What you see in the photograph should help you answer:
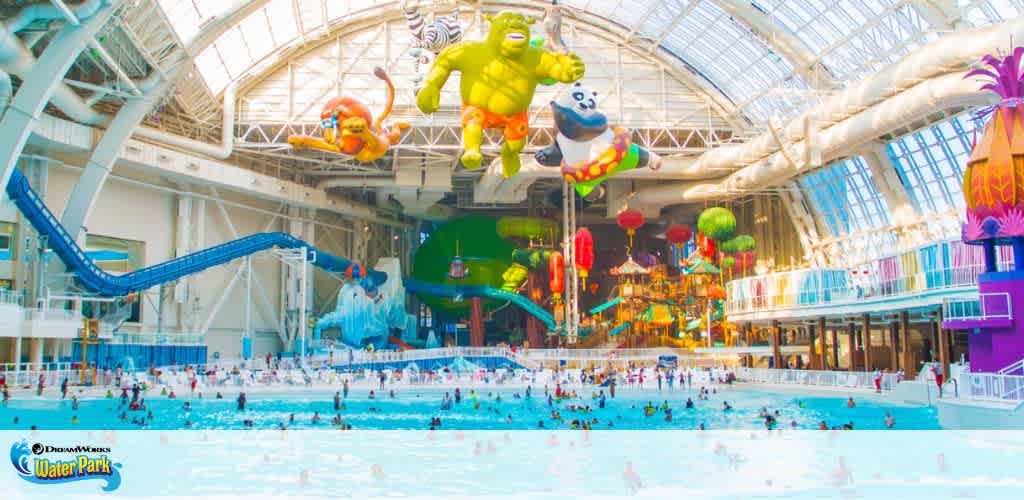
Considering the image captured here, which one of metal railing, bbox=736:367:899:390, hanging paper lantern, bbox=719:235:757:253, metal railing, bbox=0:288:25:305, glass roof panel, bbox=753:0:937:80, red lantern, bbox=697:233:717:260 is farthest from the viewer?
red lantern, bbox=697:233:717:260

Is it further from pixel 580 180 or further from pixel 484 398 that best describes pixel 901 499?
pixel 484 398

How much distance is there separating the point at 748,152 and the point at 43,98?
26.0m

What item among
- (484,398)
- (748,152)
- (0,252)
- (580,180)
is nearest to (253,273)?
(0,252)

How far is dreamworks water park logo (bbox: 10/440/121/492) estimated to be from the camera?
832cm

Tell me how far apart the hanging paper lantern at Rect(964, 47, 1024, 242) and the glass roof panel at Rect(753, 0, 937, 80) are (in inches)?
468

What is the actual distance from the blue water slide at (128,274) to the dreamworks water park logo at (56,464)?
21.5m

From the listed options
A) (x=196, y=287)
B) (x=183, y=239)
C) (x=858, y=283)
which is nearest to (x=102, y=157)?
(x=183, y=239)

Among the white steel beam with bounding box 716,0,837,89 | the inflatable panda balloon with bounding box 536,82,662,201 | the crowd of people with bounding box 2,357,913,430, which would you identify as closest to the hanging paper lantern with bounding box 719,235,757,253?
the crowd of people with bounding box 2,357,913,430

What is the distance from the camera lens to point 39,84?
74.8 ft

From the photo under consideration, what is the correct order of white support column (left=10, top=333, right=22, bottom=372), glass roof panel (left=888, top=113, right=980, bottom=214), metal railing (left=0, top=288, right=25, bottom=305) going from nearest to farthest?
white support column (left=10, top=333, right=22, bottom=372), metal railing (left=0, top=288, right=25, bottom=305), glass roof panel (left=888, top=113, right=980, bottom=214)

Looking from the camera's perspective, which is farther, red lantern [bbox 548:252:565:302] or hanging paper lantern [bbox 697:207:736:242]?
red lantern [bbox 548:252:565:302]

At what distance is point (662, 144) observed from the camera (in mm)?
43719

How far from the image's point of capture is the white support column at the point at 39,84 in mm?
22438

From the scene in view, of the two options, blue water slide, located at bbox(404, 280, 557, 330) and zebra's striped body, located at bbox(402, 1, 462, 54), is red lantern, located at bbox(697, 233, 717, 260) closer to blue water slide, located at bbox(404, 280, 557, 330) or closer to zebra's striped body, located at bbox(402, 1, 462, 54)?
blue water slide, located at bbox(404, 280, 557, 330)
